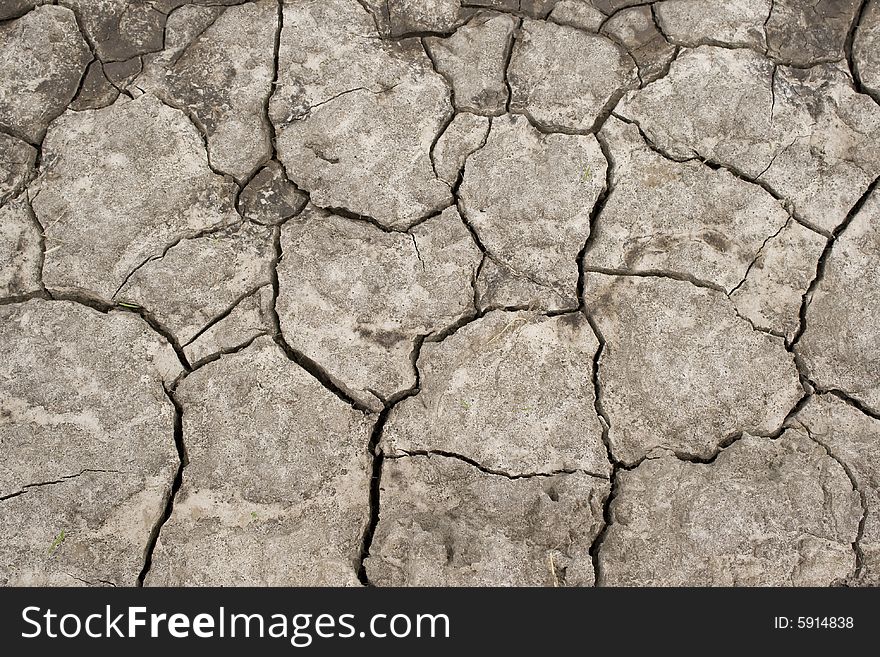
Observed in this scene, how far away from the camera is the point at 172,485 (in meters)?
2.49

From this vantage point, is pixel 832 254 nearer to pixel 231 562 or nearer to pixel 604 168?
pixel 604 168

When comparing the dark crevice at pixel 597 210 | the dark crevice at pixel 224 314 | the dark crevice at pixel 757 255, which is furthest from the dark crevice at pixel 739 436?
the dark crevice at pixel 224 314

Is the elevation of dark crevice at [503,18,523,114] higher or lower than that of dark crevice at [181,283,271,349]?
higher

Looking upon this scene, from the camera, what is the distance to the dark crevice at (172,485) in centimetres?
244

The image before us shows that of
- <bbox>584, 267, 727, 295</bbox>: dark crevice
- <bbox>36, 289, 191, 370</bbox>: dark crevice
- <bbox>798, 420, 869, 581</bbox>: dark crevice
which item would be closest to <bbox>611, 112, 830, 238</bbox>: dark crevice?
<bbox>584, 267, 727, 295</bbox>: dark crevice

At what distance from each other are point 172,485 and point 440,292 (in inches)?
45.5

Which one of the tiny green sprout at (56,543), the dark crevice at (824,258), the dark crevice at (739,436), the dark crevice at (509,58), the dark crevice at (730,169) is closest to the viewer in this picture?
the tiny green sprout at (56,543)

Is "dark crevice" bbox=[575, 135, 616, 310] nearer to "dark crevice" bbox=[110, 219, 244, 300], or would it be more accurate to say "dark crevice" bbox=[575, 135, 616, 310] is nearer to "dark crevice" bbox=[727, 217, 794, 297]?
"dark crevice" bbox=[727, 217, 794, 297]

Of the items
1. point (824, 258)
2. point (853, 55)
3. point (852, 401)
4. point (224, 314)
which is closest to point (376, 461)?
point (224, 314)

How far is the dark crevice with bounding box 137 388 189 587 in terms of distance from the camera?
8.02 feet

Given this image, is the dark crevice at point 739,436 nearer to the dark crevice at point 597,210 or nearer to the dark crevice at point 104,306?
the dark crevice at point 597,210

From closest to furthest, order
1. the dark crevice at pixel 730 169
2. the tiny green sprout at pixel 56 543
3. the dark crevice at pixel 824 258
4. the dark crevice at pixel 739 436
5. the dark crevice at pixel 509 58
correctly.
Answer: the tiny green sprout at pixel 56 543, the dark crevice at pixel 739 436, the dark crevice at pixel 824 258, the dark crevice at pixel 730 169, the dark crevice at pixel 509 58

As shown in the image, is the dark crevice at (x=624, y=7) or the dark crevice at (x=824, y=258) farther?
the dark crevice at (x=624, y=7)
